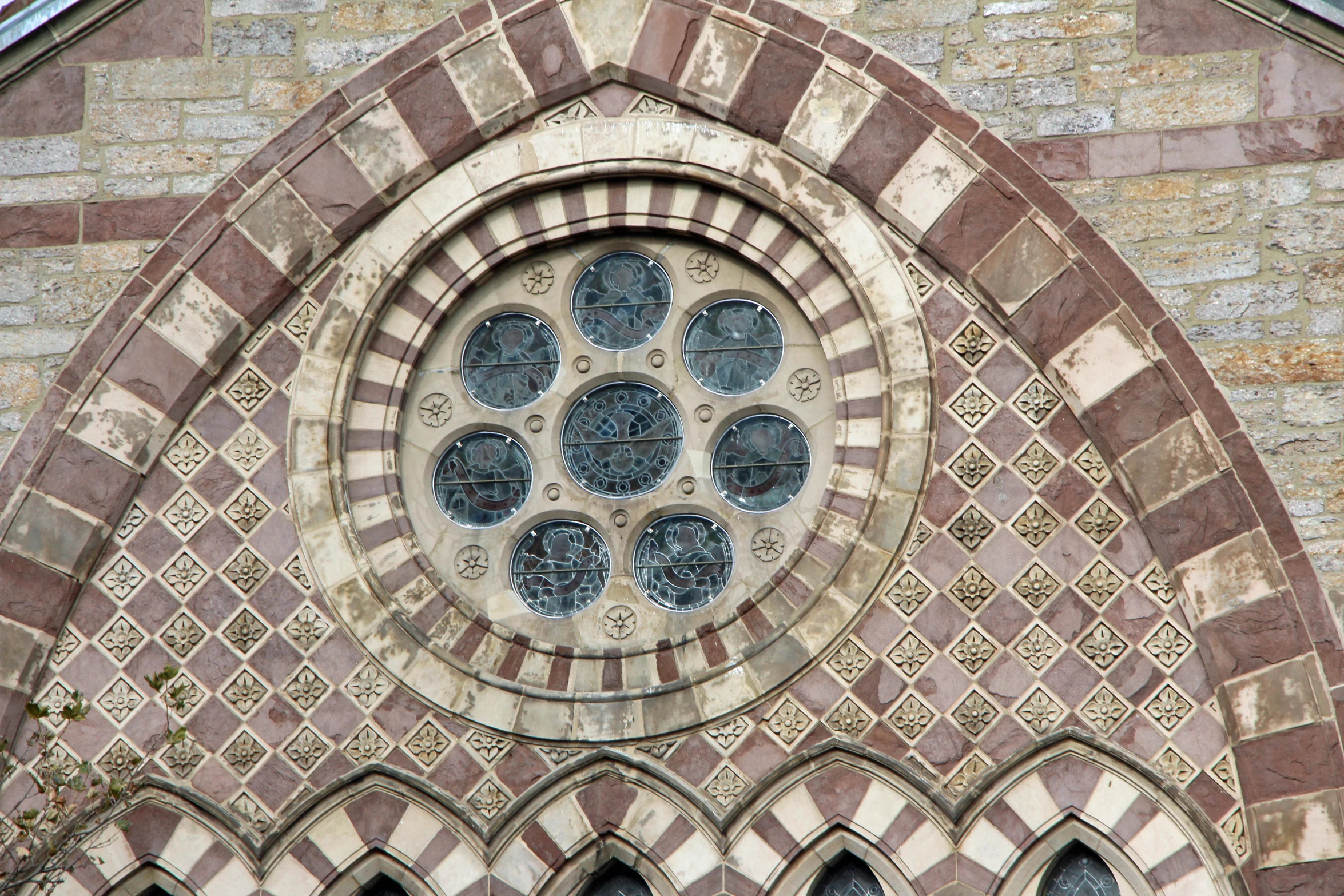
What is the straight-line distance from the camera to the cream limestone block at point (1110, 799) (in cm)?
990

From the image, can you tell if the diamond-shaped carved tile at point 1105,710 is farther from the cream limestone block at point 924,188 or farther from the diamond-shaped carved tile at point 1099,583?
the cream limestone block at point 924,188

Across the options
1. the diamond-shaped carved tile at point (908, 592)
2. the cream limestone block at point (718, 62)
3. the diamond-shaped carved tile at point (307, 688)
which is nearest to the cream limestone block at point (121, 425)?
the diamond-shaped carved tile at point (307, 688)

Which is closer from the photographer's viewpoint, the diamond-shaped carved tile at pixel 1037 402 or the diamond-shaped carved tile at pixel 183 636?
the diamond-shaped carved tile at pixel 1037 402

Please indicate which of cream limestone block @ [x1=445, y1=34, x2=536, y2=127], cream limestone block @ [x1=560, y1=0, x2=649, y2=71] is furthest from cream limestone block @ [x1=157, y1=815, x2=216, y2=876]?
cream limestone block @ [x1=560, y1=0, x2=649, y2=71]

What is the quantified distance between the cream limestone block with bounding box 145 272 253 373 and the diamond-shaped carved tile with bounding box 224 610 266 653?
1319 mm

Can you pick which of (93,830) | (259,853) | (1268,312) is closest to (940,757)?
(1268,312)

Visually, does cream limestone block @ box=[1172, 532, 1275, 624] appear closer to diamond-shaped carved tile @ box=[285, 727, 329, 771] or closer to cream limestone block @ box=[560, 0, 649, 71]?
cream limestone block @ box=[560, 0, 649, 71]

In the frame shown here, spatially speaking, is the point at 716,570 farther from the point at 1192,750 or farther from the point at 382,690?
the point at 1192,750

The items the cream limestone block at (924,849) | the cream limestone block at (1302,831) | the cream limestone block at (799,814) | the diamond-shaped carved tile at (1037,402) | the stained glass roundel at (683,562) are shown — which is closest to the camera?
the cream limestone block at (1302,831)

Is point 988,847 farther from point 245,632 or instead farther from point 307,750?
point 245,632

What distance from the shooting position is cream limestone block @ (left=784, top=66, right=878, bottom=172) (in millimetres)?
10734

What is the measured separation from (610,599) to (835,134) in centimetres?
266

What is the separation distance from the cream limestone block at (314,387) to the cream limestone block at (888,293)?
2778 millimetres

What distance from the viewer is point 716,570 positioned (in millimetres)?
10789
